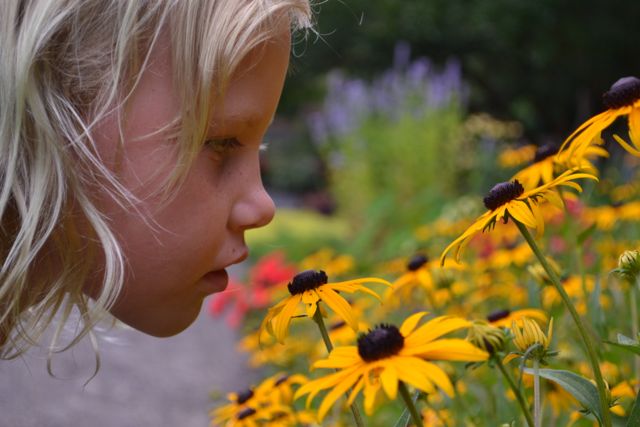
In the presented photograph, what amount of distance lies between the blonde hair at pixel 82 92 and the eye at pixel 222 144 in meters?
0.05

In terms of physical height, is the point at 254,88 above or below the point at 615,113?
above

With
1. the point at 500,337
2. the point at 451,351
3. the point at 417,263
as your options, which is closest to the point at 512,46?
the point at 417,263

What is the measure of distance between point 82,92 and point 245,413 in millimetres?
374

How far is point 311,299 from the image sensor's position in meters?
0.66

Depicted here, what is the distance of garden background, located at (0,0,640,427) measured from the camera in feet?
10.1

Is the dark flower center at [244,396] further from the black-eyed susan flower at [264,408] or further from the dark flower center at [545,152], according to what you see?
the dark flower center at [545,152]

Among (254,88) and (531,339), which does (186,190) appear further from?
(531,339)

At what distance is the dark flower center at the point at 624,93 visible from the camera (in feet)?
2.51

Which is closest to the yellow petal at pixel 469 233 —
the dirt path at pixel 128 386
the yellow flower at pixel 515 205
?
the yellow flower at pixel 515 205

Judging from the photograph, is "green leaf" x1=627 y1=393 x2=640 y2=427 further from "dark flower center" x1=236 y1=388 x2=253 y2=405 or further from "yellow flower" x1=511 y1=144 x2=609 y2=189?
"dark flower center" x1=236 y1=388 x2=253 y2=405

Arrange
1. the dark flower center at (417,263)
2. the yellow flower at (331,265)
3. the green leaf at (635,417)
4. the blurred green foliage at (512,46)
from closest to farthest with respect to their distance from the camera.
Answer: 1. the green leaf at (635,417)
2. the dark flower center at (417,263)
3. the yellow flower at (331,265)
4. the blurred green foliage at (512,46)

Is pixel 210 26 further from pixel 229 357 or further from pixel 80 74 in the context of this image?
pixel 229 357

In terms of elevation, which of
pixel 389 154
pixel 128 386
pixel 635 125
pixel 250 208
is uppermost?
pixel 389 154

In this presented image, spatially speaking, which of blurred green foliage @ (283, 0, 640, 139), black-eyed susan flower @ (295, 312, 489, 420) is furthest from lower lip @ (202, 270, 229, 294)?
blurred green foliage @ (283, 0, 640, 139)
